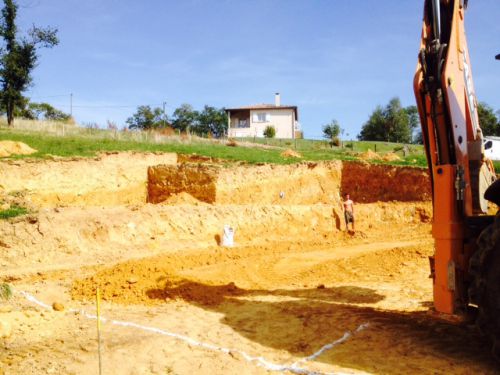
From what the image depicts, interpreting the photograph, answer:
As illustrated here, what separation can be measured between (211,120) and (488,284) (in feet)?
267

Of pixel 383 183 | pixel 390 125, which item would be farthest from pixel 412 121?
pixel 383 183

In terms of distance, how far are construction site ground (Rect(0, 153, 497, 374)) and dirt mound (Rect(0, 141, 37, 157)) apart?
2.39 m

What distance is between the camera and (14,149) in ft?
65.1

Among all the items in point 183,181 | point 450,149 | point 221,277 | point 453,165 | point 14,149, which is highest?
point 14,149

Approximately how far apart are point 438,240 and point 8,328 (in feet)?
20.7

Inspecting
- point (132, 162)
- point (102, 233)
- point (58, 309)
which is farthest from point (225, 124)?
point (58, 309)

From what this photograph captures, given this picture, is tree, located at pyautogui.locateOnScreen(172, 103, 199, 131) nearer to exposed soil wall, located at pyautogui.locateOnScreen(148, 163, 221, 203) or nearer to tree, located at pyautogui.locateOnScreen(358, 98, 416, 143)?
tree, located at pyautogui.locateOnScreen(358, 98, 416, 143)

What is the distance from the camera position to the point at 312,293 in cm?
947

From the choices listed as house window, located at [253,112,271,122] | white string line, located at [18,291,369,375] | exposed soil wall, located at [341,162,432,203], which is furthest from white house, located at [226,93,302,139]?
white string line, located at [18,291,369,375]

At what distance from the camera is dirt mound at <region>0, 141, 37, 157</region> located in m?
19.4

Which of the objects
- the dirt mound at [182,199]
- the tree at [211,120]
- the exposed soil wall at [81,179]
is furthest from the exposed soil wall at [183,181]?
the tree at [211,120]

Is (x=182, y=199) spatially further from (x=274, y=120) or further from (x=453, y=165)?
(x=274, y=120)

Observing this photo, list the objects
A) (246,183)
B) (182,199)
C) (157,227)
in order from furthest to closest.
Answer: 1. (246,183)
2. (182,199)
3. (157,227)

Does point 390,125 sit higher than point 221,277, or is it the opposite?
point 390,125
